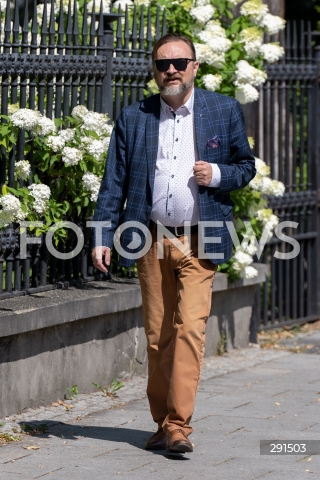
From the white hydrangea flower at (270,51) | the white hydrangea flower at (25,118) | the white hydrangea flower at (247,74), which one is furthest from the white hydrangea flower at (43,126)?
the white hydrangea flower at (270,51)

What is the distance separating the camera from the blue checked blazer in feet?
17.4

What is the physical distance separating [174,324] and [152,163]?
82cm

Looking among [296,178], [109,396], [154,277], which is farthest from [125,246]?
[296,178]

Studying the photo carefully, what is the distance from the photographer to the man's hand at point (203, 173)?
16.9 ft

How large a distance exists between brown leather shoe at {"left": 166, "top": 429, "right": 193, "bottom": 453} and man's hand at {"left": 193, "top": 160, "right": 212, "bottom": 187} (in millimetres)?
1226

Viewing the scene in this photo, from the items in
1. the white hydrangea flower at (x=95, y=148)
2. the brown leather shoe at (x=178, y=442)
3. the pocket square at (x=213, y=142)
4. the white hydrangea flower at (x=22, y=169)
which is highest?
the white hydrangea flower at (x=95, y=148)

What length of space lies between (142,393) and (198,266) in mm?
1772

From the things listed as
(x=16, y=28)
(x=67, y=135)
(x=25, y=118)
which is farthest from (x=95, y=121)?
(x=16, y=28)

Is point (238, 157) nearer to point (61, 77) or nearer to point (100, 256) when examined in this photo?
point (100, 256)

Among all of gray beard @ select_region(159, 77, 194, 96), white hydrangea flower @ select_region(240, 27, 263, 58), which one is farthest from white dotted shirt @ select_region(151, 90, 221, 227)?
white hydrangea flower @ select_region(240, 27, 263, 58)

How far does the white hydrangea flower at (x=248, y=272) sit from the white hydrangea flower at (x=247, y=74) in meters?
1.42

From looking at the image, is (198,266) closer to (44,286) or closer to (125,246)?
(125,246)

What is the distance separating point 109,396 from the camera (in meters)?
6.71

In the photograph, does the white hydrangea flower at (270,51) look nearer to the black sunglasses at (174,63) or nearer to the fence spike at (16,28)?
the fence spike at (16,28)
